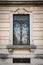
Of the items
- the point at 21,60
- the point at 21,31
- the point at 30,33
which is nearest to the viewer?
the point at 30,33

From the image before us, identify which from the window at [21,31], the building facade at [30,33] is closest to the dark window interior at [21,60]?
the building facade at [30,33]

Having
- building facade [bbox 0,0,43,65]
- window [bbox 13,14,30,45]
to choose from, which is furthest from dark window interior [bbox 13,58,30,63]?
window [bbox 13,14,30,45]

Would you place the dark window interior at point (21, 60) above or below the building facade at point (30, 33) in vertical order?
below

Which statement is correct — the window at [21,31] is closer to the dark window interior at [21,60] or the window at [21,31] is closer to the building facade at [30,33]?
the building facade at [30,33]

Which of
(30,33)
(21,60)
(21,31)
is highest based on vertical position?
(21,31)

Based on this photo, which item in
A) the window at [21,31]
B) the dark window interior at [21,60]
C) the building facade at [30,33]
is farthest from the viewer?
the window at [21,31]

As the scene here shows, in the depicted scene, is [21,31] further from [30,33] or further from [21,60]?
[21,60]

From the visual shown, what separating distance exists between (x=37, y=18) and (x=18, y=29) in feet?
4.20

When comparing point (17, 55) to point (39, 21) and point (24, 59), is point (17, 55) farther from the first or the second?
point (39, 21)

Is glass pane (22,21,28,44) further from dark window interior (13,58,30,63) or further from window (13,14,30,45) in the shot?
dark window interior (13,58,30,63)

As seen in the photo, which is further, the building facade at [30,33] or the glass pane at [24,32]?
the glass pane at [24,32]

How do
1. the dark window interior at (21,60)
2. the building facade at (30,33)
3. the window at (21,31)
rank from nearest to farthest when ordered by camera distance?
the building facade at (30,33) → the dark window interior at (21,60) → the window at (21,31)

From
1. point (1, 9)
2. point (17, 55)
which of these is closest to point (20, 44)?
point (17, 55)

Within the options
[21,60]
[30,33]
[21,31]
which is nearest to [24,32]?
[21,31]
